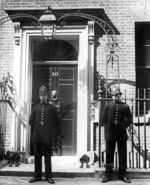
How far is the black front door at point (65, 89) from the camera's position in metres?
9.70

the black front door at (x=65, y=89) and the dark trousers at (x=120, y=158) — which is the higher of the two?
the black front door at (x=65, y=89)

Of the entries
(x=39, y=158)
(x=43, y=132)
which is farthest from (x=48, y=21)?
(x=39, y=158)

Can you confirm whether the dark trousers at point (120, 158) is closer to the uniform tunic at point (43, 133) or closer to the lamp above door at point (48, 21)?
the uniform tunic at point (43, 133)

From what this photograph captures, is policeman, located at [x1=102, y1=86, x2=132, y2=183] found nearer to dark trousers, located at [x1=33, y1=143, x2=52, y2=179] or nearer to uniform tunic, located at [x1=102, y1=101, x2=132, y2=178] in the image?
uniform tunic, located at [x1=102, y1=101, x2=132, y2=178]

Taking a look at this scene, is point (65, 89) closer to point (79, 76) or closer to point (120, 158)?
point (79, 76)

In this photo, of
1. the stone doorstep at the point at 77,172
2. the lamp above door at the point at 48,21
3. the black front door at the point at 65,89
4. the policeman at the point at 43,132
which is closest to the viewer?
the policeman at the point at 43,132

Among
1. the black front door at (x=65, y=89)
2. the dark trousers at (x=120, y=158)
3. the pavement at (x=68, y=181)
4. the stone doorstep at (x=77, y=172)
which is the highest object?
the black front door at (x=65, y=89)

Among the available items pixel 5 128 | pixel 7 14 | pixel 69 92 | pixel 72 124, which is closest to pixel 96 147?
pixel 72 124

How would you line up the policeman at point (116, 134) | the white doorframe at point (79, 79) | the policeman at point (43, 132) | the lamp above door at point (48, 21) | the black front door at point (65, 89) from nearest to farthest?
the policeman at point (43, 132), the policeman at point (116, 134), the lamp above door at point (48, 21), the white doorframe at point (79, 79), the black front door at point (65, 89)

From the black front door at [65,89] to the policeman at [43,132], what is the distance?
2.25 m

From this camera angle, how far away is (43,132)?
7.27m

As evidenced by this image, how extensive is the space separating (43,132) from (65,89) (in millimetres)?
2667

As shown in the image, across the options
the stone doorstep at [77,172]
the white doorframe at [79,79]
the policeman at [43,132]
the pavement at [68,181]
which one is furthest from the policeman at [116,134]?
the white doorframe at [79,79]

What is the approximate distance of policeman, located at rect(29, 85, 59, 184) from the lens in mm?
7273
